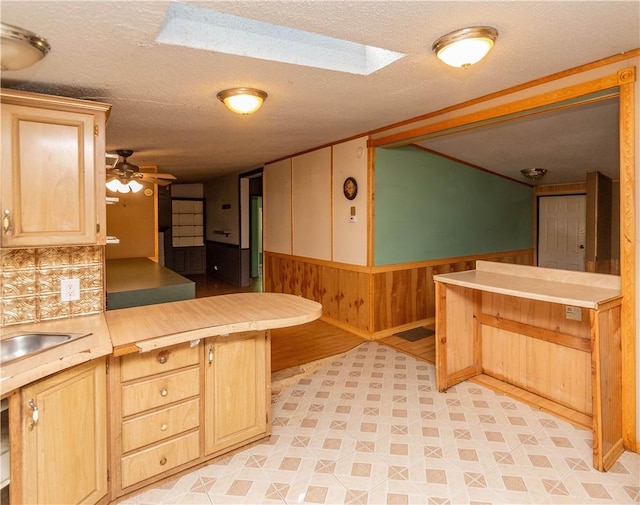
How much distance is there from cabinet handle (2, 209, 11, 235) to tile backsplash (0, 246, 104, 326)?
0.93ft

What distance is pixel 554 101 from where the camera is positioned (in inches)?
102

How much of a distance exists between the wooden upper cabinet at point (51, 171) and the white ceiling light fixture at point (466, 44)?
1815 millimetres

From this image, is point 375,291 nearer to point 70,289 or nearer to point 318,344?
point 318,344

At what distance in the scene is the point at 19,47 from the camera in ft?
5.73

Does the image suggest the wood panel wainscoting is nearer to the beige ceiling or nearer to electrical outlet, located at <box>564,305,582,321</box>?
the beige ceiling

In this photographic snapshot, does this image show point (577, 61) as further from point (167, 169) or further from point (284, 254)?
point (167, 169)

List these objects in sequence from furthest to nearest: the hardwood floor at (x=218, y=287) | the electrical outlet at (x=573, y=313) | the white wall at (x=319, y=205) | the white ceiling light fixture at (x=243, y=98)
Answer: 1. the hardwood floor at (x=218, y=287)
2. the white wall at (x=319, y=205)
3. the electrical outlet at (x=573, y=313)
4. the white ceiling light fixture at (x=243, y=98)

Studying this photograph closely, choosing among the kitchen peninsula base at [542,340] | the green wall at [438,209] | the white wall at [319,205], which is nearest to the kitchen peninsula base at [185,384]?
the kitchen peninsula base at [542,340]

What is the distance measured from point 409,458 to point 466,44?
227 cm

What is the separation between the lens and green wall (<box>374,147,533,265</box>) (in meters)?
4.48

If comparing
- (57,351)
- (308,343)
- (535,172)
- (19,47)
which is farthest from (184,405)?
(535,172)

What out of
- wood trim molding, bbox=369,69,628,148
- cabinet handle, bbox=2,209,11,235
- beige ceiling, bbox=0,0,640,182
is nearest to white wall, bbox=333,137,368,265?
beige ceiling, bbox=0,0,640,182

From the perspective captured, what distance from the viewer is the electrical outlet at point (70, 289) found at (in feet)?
7.28

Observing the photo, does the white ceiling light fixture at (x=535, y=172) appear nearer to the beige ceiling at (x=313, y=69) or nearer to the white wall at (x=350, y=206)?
the beige ceiling at (x=313, y=69)
